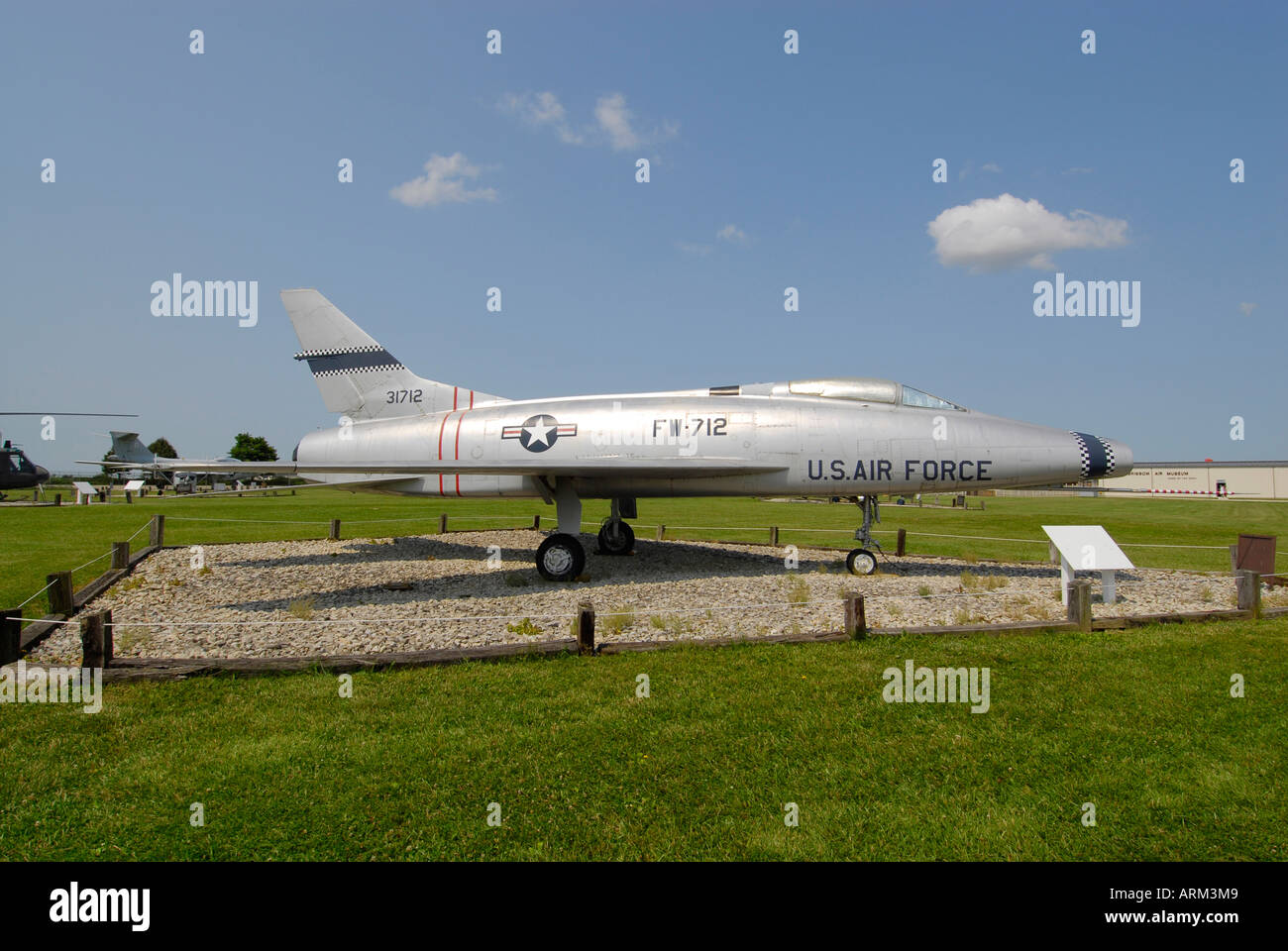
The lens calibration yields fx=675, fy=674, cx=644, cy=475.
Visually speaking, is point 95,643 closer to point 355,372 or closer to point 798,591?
point 798,591

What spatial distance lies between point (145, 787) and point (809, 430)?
446 inches

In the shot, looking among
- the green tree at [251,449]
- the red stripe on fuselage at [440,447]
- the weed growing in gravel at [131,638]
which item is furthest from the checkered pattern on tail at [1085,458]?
the green tree at [251,449]

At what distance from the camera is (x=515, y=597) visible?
11.2 meters

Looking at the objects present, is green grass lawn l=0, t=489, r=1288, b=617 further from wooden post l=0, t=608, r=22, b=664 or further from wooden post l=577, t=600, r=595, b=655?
wooden post l=577, t=600, r=595, b=655

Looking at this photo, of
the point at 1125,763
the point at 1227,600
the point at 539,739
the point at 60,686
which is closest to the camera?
the point at 1125,763

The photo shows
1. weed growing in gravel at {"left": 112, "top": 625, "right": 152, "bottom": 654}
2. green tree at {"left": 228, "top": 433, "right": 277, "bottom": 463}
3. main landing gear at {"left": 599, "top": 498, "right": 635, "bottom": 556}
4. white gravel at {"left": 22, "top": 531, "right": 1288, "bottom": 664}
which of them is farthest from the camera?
green tree at {"left": 228, "top": 433, "right": 277, "bottom": 463}

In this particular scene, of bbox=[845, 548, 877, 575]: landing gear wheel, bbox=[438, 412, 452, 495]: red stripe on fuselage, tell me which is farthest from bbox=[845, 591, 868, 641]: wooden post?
bbox=[438, 412, 452, 495]: red stripe on fuselage

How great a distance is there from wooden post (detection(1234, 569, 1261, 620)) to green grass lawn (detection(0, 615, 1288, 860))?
2.77m

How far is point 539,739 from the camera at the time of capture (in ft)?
16.7

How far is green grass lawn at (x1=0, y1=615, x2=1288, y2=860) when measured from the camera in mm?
3766

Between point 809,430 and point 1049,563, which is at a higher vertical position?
point 809,430
